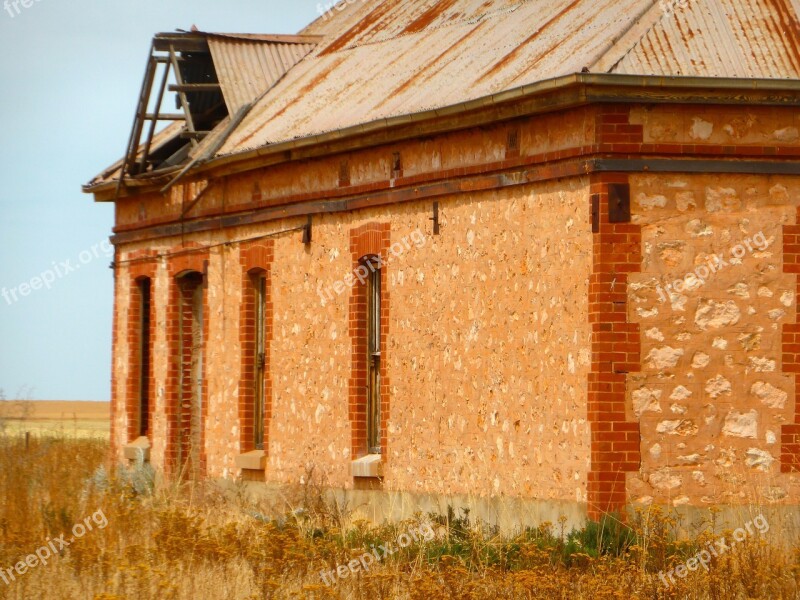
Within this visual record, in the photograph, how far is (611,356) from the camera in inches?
549

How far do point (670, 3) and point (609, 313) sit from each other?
130 inches

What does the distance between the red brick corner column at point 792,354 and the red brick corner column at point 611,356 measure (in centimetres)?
140

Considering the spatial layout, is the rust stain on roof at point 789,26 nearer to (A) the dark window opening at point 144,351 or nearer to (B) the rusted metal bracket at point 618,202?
(B) the rusted metal bracket at point 618,202

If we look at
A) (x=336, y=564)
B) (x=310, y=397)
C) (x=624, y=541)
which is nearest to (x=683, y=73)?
(x=624, y=541)

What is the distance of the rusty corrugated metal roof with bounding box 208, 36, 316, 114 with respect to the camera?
21.6m

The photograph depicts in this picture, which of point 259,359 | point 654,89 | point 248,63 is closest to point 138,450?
point 259,359

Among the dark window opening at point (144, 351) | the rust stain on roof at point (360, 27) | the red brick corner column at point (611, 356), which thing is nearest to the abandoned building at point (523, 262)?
the red brick corner column at point (611, 356)

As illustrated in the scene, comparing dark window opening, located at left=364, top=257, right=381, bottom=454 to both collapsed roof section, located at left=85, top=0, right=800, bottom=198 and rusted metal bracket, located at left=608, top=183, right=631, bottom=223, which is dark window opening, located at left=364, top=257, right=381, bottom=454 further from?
rusted metal bracket, located at left=608, top=183, right=631, bottom=223

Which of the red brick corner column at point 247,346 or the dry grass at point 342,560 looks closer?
the dry grass at point 342,560

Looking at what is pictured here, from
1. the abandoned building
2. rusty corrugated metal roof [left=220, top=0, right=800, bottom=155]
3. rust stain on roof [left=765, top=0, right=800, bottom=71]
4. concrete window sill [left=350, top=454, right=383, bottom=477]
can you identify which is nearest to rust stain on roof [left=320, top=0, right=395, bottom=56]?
rusty corrugated metal roof [left=220, top=0, right=800, bottom=155]

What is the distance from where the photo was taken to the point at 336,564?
→ 12477 mm

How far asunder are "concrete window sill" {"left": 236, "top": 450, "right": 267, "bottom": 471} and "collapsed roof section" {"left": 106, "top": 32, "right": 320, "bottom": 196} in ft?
13.6

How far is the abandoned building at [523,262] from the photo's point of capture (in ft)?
46.1

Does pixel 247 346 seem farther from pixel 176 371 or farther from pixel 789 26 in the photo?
pixel 789 26
